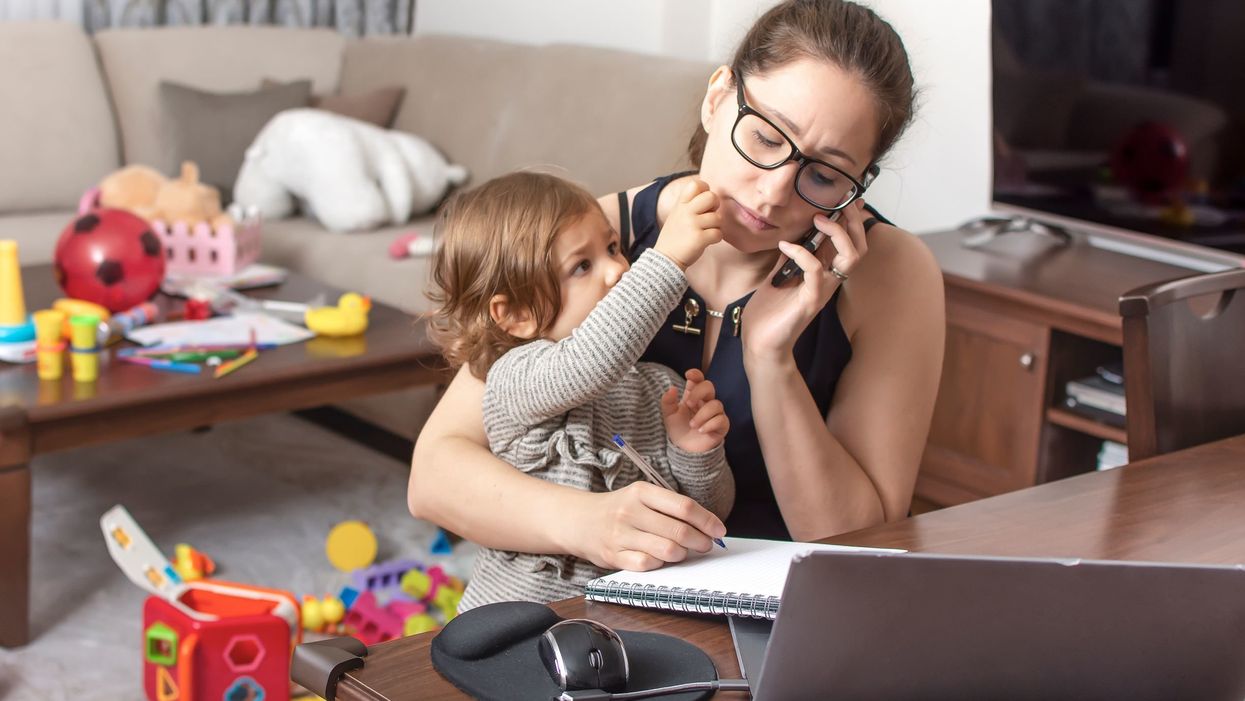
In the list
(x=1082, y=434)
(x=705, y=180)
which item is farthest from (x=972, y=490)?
(x=705, y=180)

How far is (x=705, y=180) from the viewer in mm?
1328

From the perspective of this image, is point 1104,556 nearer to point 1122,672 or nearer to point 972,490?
point 1122,672

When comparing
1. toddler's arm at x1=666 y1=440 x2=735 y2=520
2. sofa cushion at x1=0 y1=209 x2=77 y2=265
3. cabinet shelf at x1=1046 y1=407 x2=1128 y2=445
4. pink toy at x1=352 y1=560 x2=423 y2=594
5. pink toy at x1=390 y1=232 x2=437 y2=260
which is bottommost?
pink toy at x1=352 y1=560 x2=423 y2=594

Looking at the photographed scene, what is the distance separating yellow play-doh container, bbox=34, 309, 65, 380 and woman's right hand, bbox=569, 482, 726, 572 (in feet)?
5.03

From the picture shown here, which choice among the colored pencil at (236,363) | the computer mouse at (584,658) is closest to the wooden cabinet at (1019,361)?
the colored pencil at (236,363)

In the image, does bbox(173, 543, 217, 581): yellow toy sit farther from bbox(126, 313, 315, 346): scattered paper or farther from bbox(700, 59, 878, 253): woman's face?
bbox(700, 59, 878, 253): woman's face

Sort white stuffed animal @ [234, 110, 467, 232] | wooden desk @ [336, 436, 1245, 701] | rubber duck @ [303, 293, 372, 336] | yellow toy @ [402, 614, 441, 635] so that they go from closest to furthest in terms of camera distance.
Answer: wooden desk @ [336, 436, 1245, 701] < yellow toy @ [402, 614, 441, 635] < rubber duck @ [303, 293, 372, 336] < white stuffed animal @ [234, 110, 467, 232]

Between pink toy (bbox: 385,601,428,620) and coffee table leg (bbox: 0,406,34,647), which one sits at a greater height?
coffee table leg (bbox: 0,406,34,647)

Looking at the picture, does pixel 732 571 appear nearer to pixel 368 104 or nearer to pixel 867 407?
pixel 867 407

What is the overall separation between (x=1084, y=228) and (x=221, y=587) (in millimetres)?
1906

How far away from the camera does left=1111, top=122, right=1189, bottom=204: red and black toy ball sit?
2.63 m

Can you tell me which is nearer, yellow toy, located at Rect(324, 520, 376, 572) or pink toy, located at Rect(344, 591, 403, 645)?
pink toy, located at Rect(344, 591, 403, 645)

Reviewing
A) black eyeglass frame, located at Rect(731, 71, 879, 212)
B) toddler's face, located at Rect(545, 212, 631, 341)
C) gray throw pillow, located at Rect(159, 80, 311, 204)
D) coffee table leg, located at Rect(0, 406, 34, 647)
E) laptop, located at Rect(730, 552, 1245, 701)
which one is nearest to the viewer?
laptop, located at Rect(730, 552, 1245, 701)

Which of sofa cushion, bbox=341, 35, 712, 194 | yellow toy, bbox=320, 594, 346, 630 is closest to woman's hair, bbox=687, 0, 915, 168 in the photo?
yellow toy, bbox=320, 594, 346, 630
